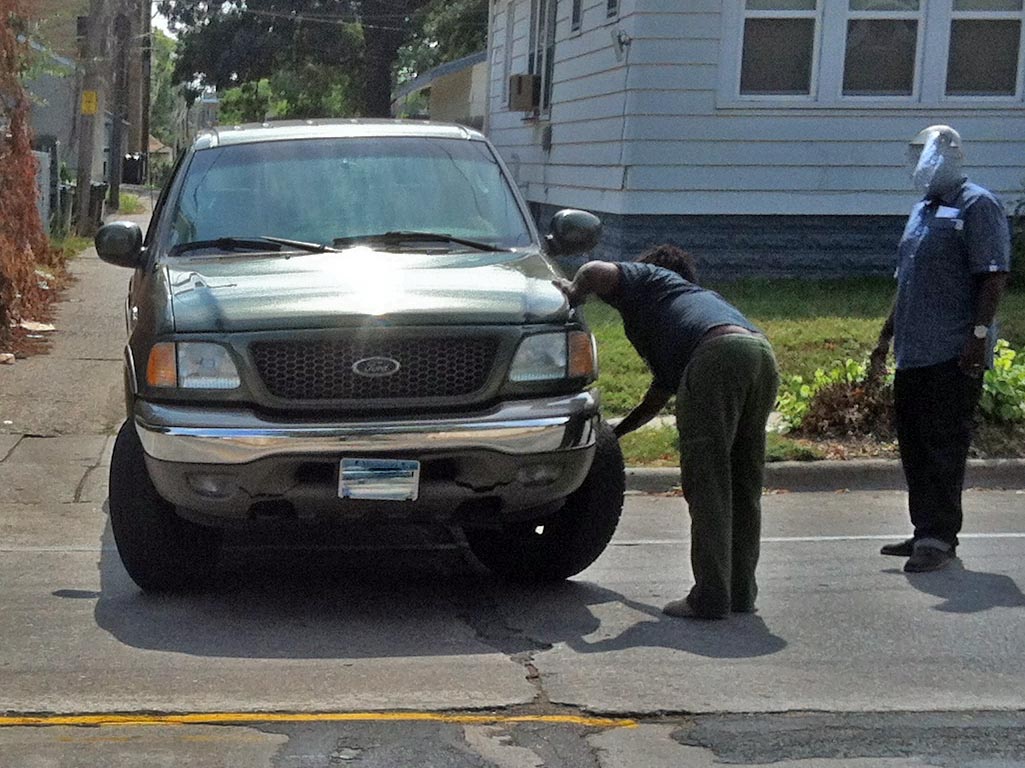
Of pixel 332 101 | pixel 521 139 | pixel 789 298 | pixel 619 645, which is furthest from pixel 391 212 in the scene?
pixel 332 101

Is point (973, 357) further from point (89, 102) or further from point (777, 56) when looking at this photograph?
point (89, 102)

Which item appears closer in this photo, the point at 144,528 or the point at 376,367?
the point at 376,367

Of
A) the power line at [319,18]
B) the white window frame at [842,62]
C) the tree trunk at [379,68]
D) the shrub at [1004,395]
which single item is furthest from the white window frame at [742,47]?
the tree trunk at [379,68]

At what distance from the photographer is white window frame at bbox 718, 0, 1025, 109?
48.4ft

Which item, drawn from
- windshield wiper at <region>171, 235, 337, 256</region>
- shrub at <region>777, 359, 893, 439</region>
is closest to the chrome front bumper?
windshield wiper at <region>171, 235, 337, 256</region>

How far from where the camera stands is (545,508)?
6.12 metres

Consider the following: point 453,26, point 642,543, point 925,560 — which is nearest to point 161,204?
point 642,543

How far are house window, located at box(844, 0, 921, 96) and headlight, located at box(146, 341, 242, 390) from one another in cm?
1040

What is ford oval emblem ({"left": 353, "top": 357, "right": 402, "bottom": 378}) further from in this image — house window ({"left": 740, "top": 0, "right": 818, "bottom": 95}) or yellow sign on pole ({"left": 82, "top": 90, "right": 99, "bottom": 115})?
yellow sign on pole ({"left": 82, "top": 90, "right": 99, "bottom": 115})

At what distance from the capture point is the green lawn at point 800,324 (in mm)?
10844

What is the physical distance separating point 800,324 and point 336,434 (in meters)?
7.08

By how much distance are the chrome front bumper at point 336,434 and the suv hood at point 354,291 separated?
1.08 ft

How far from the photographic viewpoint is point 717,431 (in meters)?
6.01

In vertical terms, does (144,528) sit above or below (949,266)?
below
